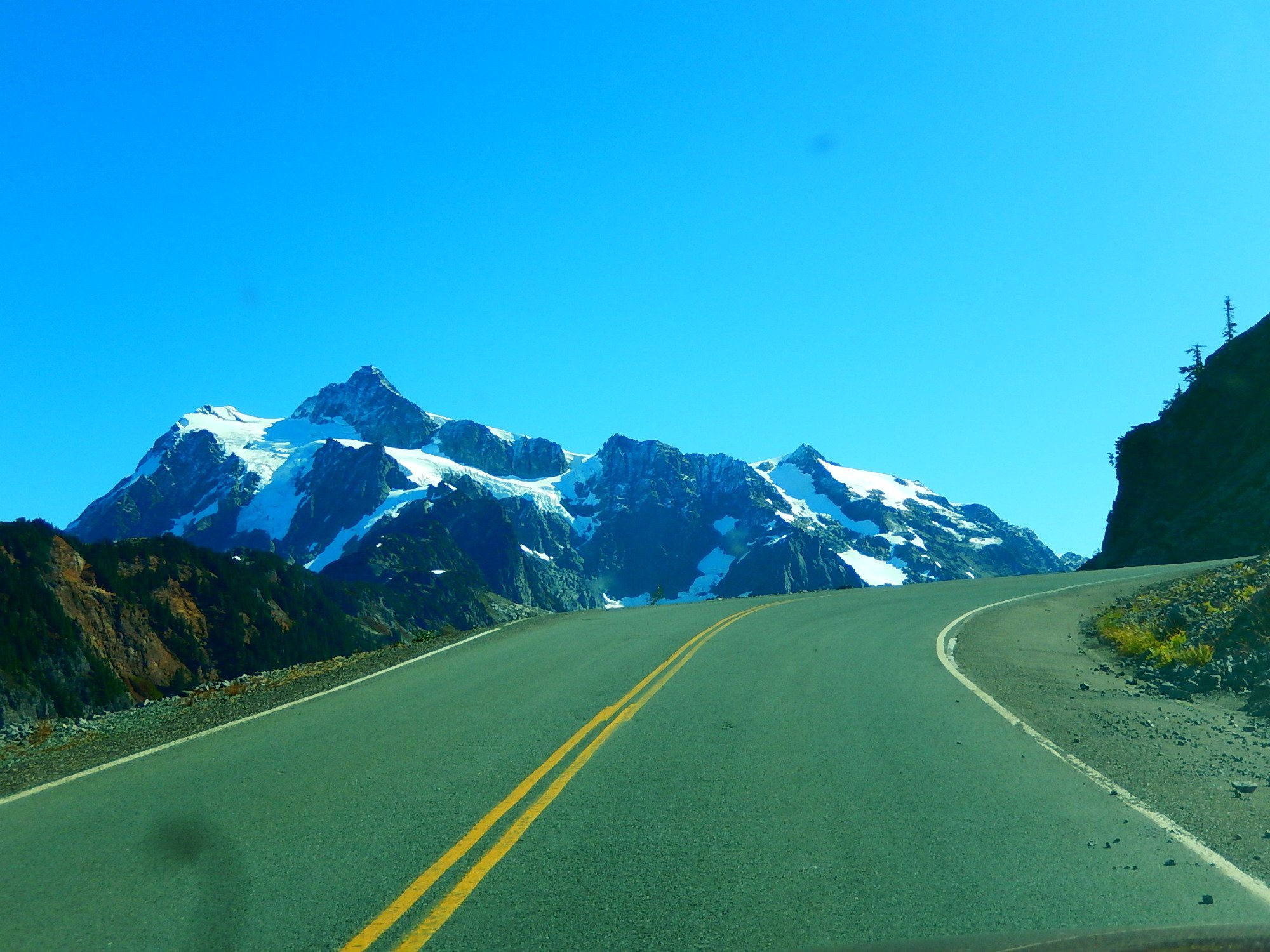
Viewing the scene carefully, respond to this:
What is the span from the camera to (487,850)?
5941 millimetres

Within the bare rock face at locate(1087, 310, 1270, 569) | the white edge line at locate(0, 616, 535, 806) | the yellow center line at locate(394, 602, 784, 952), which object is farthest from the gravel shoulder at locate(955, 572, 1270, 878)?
the bare rock face at locate(1087, 310, 1270, 569)

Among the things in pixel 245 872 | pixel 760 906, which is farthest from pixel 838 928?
pixel 245 872

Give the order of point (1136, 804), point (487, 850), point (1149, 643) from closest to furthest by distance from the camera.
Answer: point (487, 850) → point (1136, 804) → point (1149, 643)

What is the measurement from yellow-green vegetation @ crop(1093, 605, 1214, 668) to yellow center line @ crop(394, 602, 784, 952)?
8.07 meters

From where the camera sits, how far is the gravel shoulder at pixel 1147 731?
21.3 feet

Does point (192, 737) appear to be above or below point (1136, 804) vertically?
above

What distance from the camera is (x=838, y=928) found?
15.1 feet

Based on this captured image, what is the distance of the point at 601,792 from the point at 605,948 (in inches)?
109

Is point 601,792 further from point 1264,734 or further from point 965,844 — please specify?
point 1264,734

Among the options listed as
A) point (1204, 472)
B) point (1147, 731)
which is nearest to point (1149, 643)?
point (1147, 731)

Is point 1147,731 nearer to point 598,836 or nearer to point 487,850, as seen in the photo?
point 598,836

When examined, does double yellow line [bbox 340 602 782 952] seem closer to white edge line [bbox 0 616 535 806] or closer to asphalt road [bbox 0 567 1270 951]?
asphalt road [bbox 0 567 1270 951]

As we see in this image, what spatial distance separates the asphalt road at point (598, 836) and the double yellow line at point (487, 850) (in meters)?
0.03

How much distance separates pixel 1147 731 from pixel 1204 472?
49.6 m
